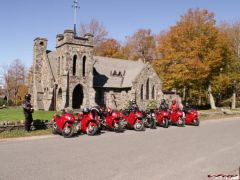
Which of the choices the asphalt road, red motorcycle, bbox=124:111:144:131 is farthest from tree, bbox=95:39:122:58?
the asphalt road

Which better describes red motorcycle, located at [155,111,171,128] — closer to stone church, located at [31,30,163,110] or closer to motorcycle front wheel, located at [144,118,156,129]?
motorcycle front wheel, located at [144,118,156,129]

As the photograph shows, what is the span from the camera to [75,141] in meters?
13.1

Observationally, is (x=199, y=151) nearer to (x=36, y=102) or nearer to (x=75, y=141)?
(x=75, y=141)

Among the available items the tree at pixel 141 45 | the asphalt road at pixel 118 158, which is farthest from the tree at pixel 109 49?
the asphalt road at pixel 118 158

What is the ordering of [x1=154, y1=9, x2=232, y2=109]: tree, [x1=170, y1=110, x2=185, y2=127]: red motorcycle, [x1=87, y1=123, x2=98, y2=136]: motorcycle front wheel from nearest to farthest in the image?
[x1=87, y1=123, x2=98, y2=136]: motorcycle front wheel
[x1=170, y1=110, x2=185, y2=127]: red motorcycle
[x1=154, y1=9, x2=232, y2=109]: tree

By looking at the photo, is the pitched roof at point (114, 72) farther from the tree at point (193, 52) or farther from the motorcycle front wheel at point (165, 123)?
the motorcycle front wheel at point (165, 123)

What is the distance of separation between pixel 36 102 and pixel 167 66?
16.2 meters

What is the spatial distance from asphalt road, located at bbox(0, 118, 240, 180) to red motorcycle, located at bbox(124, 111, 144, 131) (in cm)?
292

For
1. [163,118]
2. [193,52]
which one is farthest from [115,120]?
[193,52]

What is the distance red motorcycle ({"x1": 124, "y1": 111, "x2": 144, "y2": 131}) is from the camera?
57.1 ft

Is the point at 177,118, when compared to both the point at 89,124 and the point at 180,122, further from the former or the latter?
the point at 89,124

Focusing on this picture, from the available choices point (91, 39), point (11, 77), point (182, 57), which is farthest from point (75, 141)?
point (11, 77)

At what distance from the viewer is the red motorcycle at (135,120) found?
1741 centimetres

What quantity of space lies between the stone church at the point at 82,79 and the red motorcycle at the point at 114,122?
17.1 meters
